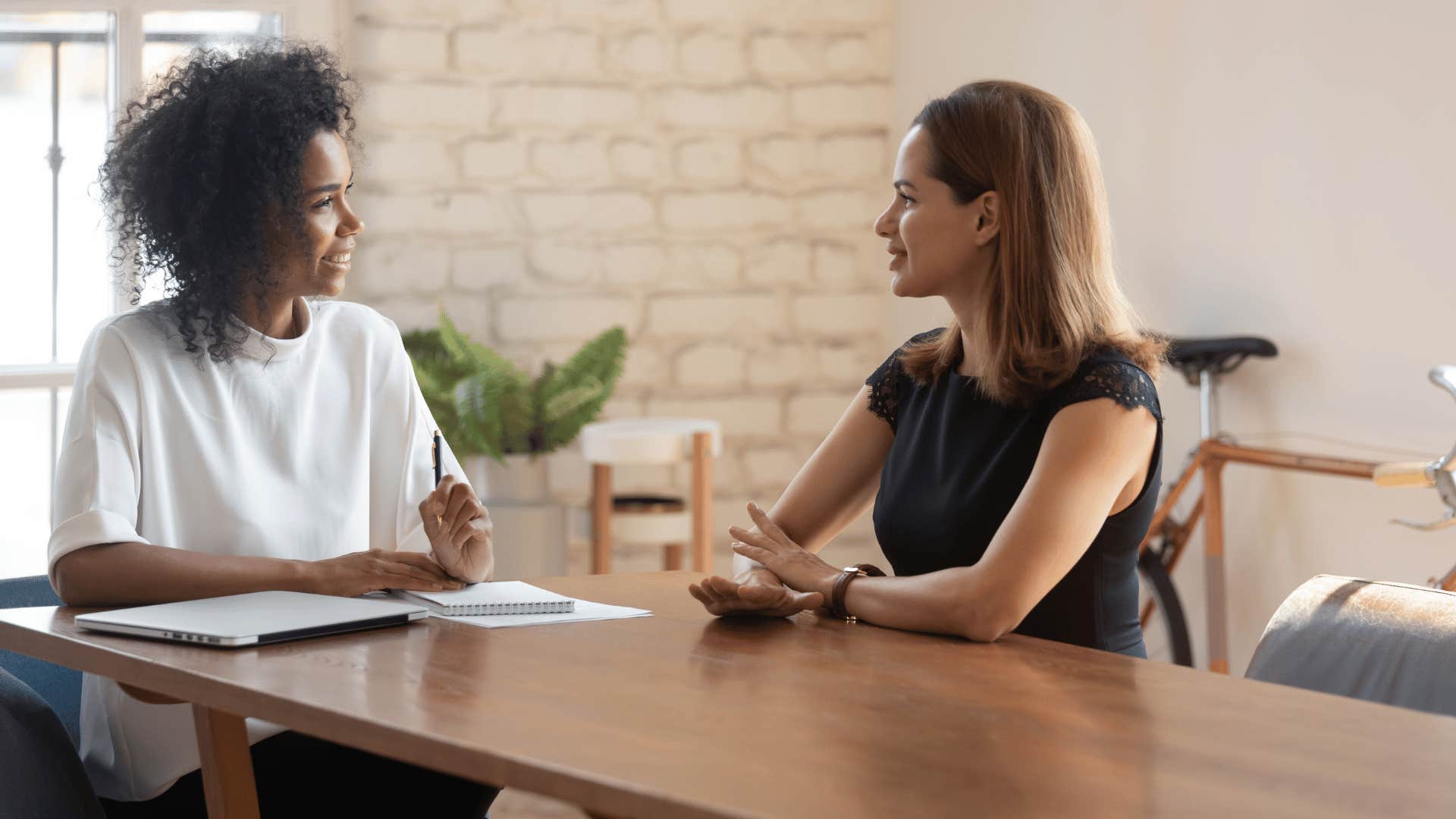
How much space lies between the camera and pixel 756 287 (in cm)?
445

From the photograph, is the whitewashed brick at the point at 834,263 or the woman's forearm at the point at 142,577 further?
the whitewashed brick at the point at 834,263

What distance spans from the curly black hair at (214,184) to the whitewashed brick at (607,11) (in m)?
2.24

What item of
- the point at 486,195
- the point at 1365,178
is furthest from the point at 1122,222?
the point at 486,195

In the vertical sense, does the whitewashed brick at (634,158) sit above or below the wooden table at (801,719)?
above

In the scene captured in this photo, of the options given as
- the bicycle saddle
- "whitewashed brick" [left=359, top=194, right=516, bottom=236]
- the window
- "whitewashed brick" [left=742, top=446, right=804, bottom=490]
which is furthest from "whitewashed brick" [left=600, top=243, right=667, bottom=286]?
the bicycle saddle

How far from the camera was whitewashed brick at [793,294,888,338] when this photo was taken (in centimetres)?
450

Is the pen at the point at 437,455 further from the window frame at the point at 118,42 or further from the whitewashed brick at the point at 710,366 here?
the whitewashed brick at the point at 710,366

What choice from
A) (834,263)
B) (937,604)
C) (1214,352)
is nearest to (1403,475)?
(1214,352)

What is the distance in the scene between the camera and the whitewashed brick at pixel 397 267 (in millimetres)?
4094

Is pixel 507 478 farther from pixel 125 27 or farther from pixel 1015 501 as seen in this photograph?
pixel 1015 501

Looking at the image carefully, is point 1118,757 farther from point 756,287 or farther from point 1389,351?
point 756,287

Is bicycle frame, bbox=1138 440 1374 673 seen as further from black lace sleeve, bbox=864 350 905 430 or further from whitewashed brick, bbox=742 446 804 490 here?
black lace sleeve, bbox=864 350 905 430

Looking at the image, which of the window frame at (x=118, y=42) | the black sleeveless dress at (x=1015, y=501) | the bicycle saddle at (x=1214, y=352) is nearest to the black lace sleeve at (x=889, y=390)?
the black sleeveless dress at (x=1015, y=501)

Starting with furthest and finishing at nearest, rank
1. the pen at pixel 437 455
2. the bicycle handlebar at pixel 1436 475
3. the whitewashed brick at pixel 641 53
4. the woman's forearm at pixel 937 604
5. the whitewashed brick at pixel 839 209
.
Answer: the whitewashed brick at pixel 839 209 → the whitewashed brick at pixel 641 53 → the bicycle handlebar at pixel 1436 475 → the pen at pixel 437 455 → the woman's forearm at pixel 937 604
